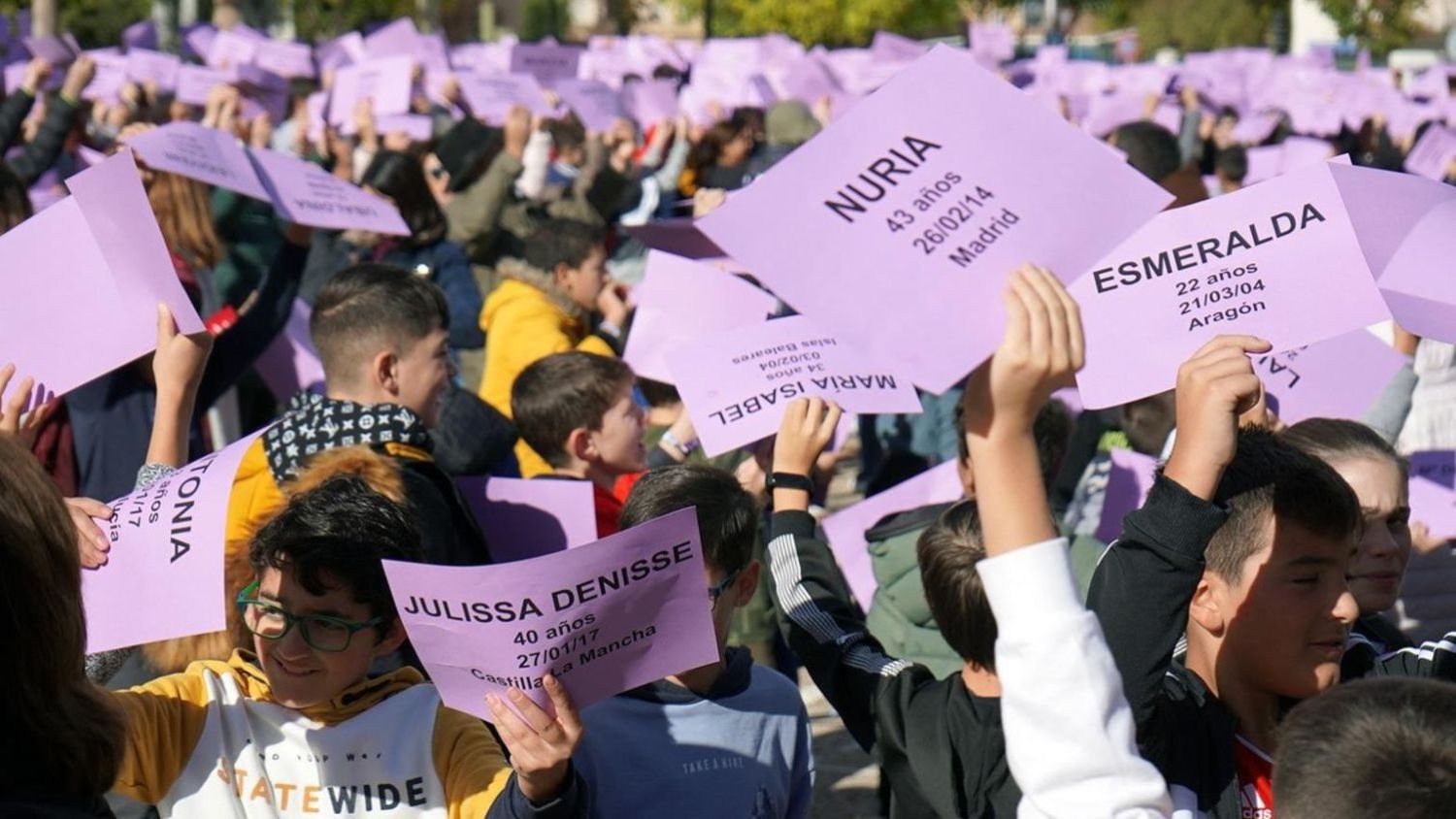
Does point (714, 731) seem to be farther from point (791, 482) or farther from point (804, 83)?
point (804, 83)

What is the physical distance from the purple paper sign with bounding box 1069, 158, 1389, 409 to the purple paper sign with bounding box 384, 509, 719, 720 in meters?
0.65

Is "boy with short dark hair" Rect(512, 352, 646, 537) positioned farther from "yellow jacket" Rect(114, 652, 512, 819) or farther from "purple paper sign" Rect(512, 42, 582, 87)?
"purple paper sign" Rect(512, 42, 582, 87)

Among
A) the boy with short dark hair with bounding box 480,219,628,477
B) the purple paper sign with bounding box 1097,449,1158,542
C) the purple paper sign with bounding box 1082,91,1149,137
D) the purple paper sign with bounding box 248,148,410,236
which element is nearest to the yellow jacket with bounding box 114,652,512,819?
the purple paper sign with bounding box 248,148,410,236

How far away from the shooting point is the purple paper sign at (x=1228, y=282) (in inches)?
104

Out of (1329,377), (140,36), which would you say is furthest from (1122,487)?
(140,36)

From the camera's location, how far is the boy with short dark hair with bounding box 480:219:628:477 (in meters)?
6.45

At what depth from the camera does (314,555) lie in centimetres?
287

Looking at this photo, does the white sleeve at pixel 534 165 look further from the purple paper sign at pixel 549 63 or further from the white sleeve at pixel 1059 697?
the white sleeve at pixel 1059 697

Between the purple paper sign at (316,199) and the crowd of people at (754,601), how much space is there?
25 centimetres

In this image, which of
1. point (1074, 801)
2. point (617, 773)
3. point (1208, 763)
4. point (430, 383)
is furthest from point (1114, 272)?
point (430, 383)

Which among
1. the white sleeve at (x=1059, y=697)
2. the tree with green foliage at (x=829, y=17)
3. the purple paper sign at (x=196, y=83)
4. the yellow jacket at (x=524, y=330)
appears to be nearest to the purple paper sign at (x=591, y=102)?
the purple paper sign at (x=196, y=83)

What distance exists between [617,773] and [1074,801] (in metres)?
1.26

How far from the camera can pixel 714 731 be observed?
316 cm

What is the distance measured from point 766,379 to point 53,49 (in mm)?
10345
